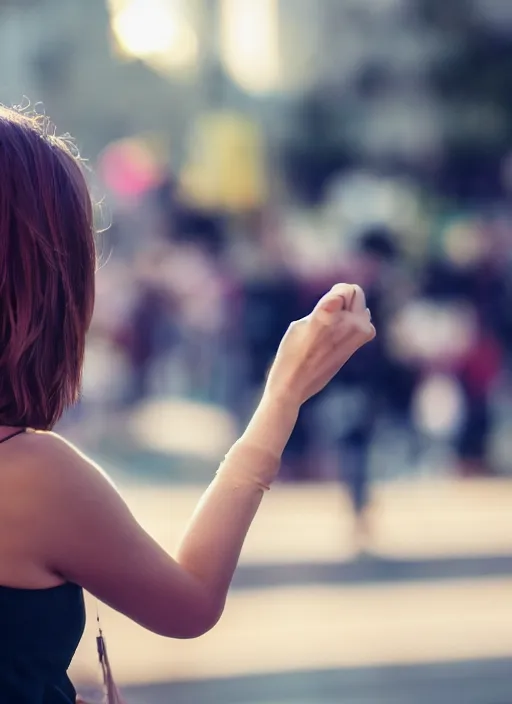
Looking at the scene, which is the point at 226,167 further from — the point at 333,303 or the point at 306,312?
the point at 333,303

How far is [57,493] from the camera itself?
1297mm

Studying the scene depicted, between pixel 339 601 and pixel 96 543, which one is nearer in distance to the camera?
pixel 96 543

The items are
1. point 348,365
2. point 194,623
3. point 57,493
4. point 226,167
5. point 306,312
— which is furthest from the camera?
point 226,167

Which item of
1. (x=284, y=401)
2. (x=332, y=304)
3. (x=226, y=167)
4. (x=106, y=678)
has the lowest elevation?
(x=226, y=167)

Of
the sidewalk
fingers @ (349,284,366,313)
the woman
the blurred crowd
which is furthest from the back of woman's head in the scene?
the blurred crowd

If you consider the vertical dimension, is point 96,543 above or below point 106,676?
above

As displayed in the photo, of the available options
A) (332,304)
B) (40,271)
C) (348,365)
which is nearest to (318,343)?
(332,304)

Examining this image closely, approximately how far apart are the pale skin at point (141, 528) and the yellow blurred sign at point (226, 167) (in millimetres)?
13534

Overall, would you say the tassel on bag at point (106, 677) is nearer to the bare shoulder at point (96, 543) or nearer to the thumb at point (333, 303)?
the bare shoulder at point (96, 543)

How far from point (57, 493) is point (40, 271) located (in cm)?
23

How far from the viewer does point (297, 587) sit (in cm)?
652

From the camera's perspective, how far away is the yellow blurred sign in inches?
619

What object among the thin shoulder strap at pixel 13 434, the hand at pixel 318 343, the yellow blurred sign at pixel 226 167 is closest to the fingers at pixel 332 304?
the hand at pixel 318 343

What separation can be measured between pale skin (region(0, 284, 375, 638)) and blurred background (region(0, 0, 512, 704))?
20cm
